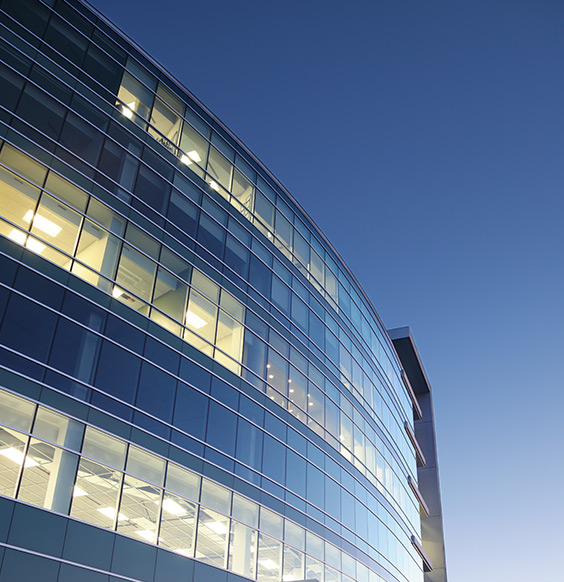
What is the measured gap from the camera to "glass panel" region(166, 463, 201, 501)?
70.8ft

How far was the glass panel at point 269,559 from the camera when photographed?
24.8 m

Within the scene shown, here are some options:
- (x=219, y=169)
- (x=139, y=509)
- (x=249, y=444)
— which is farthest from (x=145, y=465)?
(x=219, y=169)

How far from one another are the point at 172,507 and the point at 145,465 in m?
1.79

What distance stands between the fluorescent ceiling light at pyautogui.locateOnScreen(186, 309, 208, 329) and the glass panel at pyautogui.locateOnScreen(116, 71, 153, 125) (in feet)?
26.5

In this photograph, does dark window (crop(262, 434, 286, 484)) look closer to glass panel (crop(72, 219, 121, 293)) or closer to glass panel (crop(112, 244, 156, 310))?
glass panel (crop(112, 244, 156, 310))

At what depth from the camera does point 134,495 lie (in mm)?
20016

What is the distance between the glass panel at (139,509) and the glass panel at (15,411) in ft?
12.5

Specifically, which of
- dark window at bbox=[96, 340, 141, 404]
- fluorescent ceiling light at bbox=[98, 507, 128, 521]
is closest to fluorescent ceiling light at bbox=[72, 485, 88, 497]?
fluorescent ceiling light at bbox=[98, 507, 128, 521]

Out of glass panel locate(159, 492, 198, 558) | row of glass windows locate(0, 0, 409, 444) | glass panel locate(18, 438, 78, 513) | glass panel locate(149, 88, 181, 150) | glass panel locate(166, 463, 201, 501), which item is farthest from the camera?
glass panel locate(149, 88, 181, 150)

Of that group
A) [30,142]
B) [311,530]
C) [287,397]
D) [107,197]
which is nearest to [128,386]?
[107,197]

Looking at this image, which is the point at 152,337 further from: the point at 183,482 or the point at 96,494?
the point at 96,494

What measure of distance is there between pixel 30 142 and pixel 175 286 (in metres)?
7.33

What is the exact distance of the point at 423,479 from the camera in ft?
207

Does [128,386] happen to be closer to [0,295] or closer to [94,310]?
[94,310]
